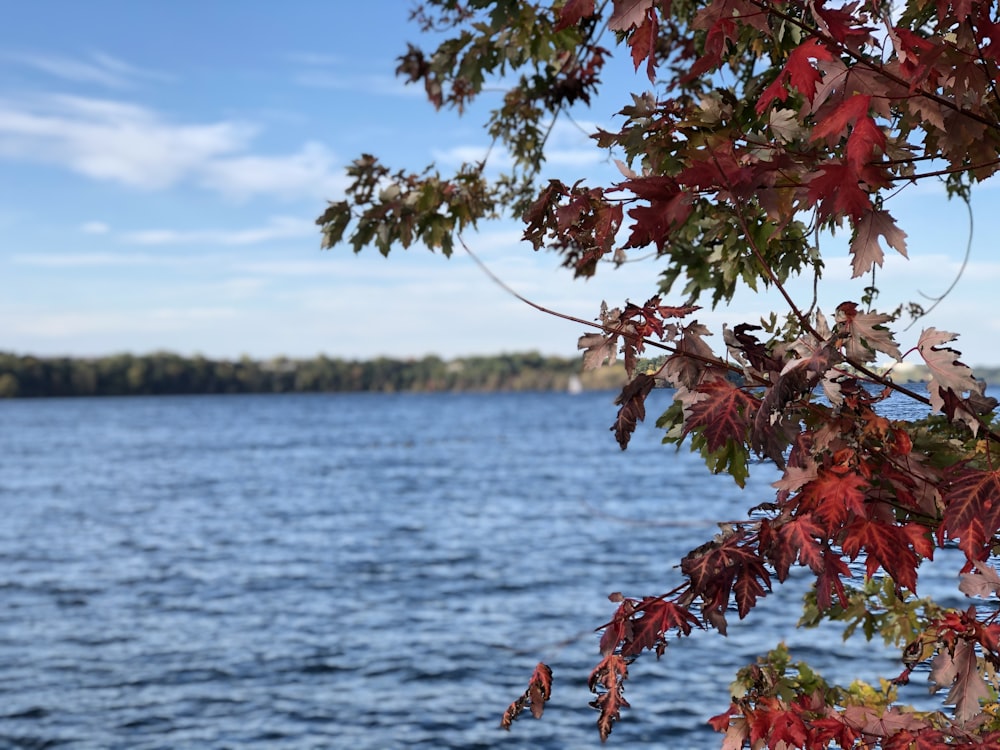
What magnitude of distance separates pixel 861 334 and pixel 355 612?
18828 millimetres

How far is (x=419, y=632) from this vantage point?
1833 centimetres

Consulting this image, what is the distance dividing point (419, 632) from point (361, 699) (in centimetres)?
412

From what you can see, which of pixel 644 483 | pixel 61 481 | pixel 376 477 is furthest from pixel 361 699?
Result: pixel 61 481

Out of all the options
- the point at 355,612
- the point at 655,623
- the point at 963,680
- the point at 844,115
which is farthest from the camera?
the point at 355,612

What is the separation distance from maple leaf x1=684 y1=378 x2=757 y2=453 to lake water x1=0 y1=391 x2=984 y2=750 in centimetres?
134

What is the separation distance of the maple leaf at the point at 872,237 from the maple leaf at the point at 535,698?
1561 mm

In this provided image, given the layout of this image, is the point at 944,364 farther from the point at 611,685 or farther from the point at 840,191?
the point at 611,685

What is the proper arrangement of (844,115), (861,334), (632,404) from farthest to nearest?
(632,404) < (861,334) < (844,115)

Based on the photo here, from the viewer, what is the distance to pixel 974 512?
8.00 feet

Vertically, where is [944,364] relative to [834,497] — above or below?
above

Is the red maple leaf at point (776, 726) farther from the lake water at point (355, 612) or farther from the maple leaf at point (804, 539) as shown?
the lake water at point (355, 612)

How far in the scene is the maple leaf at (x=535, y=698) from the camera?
311cm

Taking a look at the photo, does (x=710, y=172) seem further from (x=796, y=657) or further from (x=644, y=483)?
(x=644, y=483)

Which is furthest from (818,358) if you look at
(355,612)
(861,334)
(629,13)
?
(355,612)
